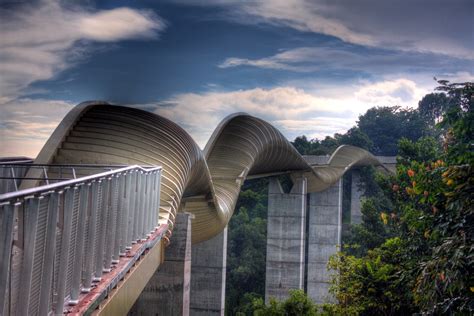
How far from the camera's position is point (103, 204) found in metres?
6.16

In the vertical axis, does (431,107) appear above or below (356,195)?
above

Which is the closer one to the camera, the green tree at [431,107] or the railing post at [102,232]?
the railing post at [102,232]

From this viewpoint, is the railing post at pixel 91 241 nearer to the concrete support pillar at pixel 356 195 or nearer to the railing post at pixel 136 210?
the railing post at pixel 136 210

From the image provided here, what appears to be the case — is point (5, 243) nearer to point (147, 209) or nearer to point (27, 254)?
point (27, 254)

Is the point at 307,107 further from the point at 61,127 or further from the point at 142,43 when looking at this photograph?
the point at 61,127

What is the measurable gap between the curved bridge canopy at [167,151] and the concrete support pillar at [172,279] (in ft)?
1.19

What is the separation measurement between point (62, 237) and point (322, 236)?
35.1 m

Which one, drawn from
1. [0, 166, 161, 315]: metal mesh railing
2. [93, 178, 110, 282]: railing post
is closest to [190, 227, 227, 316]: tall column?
[0, 166, 161, 315]: metal mesh railing

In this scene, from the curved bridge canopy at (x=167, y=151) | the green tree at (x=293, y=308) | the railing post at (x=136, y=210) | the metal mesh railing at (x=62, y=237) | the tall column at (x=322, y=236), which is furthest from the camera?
the tall column at (x=322, y=236)

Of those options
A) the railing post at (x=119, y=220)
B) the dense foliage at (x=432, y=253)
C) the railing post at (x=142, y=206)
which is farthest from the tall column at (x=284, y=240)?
the railing post at (x=119, y=220)

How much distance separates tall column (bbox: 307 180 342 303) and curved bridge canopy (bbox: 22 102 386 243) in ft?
54.1

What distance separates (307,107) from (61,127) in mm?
56598

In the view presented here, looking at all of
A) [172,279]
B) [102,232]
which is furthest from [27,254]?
[172,279]

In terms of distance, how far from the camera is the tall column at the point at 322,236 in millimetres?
37344
